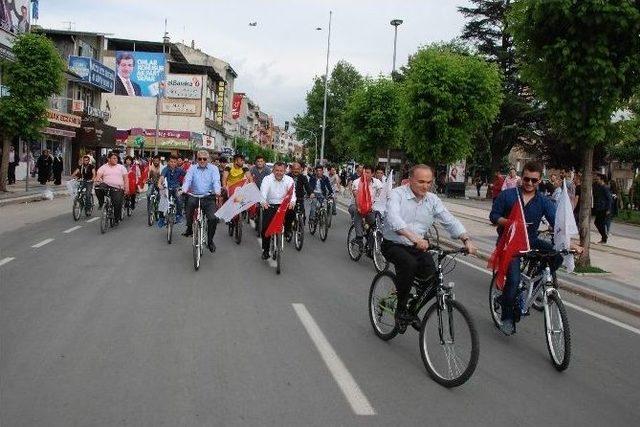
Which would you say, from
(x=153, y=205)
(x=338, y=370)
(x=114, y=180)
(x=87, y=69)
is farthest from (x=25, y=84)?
(x=338, y=370)

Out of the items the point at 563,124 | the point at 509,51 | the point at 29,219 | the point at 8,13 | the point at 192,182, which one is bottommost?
the point at 29,219

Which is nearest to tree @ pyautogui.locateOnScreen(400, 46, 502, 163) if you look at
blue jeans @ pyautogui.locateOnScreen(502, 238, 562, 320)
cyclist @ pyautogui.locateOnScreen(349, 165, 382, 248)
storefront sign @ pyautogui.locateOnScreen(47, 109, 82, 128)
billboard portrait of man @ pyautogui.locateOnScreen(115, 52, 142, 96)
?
cyclist @ pyautogui.locateOnScreen(349, 165, 382, 248)

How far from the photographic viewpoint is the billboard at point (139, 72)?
64.1 m

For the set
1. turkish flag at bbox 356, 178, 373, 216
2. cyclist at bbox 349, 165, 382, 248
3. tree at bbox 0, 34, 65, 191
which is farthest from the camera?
tree at bbox 0, 34, 65, 191

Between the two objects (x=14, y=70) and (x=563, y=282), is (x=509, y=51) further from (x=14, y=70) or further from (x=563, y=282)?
(x=563, y=282)

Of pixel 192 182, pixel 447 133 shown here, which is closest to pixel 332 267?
pixel 192 182

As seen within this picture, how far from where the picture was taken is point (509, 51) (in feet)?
148

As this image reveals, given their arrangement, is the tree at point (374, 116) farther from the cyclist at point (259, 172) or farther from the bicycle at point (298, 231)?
the bicycle at point (298, 231)

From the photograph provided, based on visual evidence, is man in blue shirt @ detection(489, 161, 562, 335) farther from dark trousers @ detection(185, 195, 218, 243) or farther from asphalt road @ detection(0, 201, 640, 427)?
dark trousers @ detection(185, 195, 218, 243)

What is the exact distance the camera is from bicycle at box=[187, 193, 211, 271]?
969cm

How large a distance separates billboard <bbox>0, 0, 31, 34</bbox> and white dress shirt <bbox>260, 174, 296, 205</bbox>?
23246 mm

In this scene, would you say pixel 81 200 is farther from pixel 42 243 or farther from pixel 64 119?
pixel 64 119

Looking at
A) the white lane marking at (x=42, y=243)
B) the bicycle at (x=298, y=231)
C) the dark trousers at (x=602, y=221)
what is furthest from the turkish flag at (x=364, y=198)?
the dark trousers at (x=602, y=221)

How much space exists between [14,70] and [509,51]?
33384 mm
